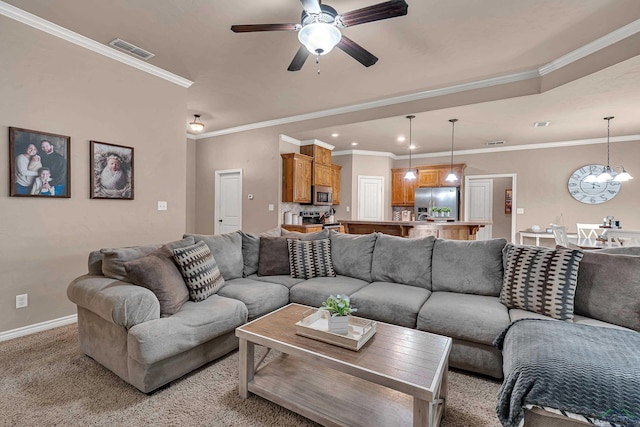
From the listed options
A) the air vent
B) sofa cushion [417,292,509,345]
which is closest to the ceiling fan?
the air vent

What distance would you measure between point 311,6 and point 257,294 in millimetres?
2258

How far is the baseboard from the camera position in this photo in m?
2.65

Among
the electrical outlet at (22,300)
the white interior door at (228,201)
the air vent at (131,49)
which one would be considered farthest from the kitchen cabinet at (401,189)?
the electrical outlet at (22,300)

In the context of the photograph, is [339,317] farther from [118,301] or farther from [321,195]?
[321,195]

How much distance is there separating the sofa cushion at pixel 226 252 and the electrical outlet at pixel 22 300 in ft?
5.13

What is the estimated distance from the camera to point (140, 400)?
180 centimetres

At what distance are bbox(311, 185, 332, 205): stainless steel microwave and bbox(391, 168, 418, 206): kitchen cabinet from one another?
2159 mm

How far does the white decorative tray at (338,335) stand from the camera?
159 cm

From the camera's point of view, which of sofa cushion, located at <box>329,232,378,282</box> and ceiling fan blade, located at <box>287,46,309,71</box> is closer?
ceiling fan blade, located at <box>287,46,309,71</box>

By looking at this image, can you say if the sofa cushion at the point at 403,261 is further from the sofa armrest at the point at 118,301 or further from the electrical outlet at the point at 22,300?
the electrical outlet at the point at 22,300

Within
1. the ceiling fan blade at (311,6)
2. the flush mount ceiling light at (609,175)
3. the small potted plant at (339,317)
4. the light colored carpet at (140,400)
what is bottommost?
the light colored carpet at (140,400)

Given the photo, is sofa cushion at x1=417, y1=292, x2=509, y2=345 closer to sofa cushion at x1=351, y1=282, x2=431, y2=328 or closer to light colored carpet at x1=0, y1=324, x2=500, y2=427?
sofa cushion at x1=351, y1=282, x2=431, y2=328

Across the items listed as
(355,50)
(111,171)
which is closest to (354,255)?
(355,50)

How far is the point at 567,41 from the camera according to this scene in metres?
3.00
